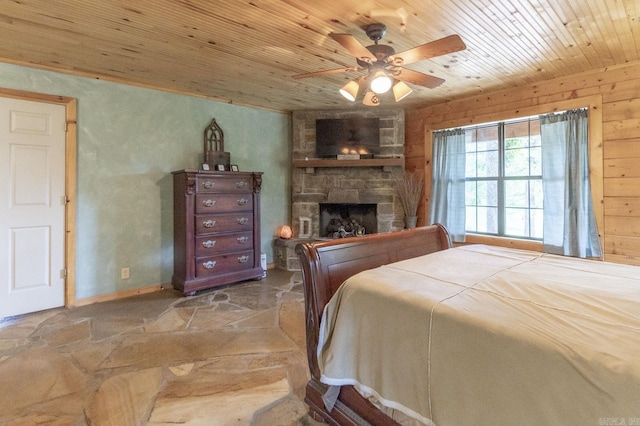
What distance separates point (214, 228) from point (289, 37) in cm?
222

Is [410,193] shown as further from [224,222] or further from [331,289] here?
[331,289]

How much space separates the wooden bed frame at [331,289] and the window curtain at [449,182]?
2.64m

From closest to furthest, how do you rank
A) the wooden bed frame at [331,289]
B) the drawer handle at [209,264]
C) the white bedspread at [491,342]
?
the white bedspread at [491,342] → the wooden bed frame at [331,289] → the drawer handle at [209,264]

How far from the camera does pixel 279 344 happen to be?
2.48 m

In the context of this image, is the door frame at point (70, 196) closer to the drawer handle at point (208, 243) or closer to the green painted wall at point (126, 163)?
the green painted wall at point (126, 163)

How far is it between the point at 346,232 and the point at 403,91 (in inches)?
97.8

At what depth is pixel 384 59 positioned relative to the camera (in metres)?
2.33

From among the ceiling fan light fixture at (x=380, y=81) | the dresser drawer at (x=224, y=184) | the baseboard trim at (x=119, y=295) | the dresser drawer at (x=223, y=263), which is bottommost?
the baseboard trim at (x=119, y=295)

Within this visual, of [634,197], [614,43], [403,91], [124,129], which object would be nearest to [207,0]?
[403,91]

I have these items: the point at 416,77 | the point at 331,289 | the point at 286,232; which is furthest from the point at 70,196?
the point at 416,77

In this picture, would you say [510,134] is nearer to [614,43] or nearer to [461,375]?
[614,43]

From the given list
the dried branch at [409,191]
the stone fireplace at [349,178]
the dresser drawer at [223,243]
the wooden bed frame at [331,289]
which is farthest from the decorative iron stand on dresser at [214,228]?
the wooden bed frame at [331,289]

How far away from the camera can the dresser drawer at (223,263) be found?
3660 millimetres

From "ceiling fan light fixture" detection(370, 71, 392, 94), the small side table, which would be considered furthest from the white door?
"ceiling fan light fixture" detection(370, 71, 392, 94)
